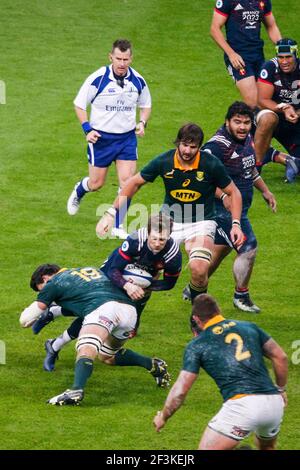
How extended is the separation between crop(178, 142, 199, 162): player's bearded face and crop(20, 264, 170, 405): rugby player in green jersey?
1.72 metres

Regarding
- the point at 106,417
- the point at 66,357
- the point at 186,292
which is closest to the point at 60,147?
the point at 186,292

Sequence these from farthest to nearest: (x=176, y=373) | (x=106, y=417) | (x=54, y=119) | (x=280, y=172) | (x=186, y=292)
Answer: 1. (x=54, y=119)
2. (x=280, y=172)
3. (x=186, y=292)
4. (x=176, y=373)
5. (x=106, y=417)

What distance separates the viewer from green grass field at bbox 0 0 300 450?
41.5ft

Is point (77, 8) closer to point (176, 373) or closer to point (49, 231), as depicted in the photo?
point (49, 231)

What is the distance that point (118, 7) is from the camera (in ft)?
93.0

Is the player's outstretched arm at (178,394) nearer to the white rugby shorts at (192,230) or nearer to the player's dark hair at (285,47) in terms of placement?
the white rugby shorts at (192,230)

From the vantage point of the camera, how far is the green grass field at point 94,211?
12664mm

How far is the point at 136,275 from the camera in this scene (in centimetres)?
1369

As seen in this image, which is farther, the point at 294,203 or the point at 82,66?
the point at 82,66

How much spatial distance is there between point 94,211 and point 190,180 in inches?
192

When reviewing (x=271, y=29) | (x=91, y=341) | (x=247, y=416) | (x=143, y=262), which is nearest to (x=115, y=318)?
(x=91, y=341)

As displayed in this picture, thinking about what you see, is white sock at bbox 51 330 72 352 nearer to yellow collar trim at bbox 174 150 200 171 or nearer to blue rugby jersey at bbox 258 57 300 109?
yellow collar trim at bbox 174 150 200 171

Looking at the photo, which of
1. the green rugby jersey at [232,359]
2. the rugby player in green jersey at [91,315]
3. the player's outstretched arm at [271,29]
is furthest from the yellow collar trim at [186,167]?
the player's outstretched arm at [271,29]
